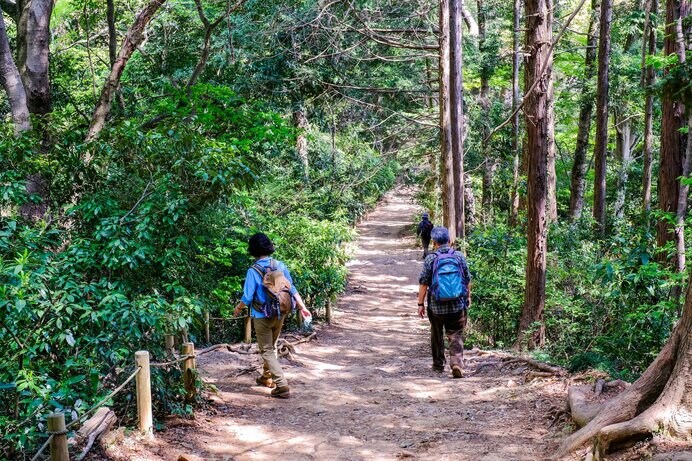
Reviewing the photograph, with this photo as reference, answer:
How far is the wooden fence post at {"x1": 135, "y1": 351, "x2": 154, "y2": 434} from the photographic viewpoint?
5.05 meters

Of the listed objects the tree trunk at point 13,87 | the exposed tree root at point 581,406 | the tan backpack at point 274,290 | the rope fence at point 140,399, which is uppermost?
the tree trunk at point 13,87

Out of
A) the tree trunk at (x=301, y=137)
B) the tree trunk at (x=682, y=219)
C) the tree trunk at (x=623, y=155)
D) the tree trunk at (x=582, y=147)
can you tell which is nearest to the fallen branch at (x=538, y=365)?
the tree trunk at (x=682, y=219)

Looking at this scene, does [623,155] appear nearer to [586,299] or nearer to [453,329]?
[586,299]

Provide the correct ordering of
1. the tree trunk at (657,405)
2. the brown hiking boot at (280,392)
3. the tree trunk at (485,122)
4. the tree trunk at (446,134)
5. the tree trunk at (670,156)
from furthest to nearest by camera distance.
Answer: the tree trunk at (485,122) < the tree trunk at (446,134) < the tree trunk at (670,156) < the brown hiking boot at (280,392) < the tree trunk at (657,405)

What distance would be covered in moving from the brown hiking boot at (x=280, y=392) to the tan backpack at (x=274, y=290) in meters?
0.96

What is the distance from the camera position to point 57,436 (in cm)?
359

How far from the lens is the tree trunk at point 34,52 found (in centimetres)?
869

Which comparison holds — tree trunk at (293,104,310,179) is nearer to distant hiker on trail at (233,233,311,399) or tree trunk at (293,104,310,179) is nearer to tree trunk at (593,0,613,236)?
tree trunk at (593,0,613,236)

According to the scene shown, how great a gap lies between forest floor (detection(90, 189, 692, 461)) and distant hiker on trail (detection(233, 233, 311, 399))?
2.65 ft

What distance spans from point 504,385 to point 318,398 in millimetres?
2248

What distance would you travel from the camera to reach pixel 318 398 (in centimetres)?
735

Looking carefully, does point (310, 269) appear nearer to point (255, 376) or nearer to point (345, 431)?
point (255, 376)

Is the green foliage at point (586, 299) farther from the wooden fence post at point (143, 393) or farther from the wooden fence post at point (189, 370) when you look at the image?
the wooden fence post at point (143, 393)

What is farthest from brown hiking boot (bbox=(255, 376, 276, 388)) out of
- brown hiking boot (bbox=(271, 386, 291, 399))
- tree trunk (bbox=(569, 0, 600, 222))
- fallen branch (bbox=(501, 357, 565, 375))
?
tree trunk (bbox=(569, 0, 600, 222))
